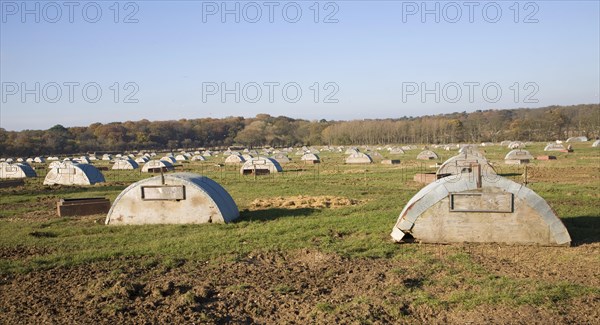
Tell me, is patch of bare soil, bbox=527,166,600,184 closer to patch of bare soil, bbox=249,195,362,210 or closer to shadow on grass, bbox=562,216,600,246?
shadow on grass, bbox=562,216,600,246

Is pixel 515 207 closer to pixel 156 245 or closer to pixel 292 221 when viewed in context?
pixel 292 221

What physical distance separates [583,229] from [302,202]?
938cm

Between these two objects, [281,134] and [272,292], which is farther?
[281,134]

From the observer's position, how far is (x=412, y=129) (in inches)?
4697

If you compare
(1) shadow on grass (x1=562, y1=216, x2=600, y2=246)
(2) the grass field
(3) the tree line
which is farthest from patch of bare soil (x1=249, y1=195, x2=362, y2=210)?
(3) the tree line

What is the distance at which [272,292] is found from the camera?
317 inches

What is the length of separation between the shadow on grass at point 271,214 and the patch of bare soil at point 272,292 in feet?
15.3

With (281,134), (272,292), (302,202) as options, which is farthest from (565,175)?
(281,134)

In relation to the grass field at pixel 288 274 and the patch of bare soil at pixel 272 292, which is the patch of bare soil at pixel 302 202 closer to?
the grass field at pixel 288 274

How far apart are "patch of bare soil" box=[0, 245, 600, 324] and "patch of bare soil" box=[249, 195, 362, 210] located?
23.7ft

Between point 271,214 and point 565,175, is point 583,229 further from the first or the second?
point 565,175

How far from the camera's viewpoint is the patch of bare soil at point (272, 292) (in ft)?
22.6

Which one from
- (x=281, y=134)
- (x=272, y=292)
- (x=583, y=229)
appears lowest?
(x=272, y=292)

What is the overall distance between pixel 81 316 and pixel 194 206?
7300mm
